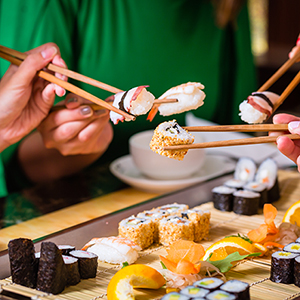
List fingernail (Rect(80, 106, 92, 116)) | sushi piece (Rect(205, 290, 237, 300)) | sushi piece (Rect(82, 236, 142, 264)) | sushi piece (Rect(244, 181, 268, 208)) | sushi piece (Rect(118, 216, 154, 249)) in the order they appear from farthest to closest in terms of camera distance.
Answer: sushi piece (Rect(244, 181, 268, 208)) → fingernail (Rect(80, 106, 92, 116)) → sushi piece (Rect(118, 216, 154, 249)) → sushi piece (Rect(82, 236, 142, 264)) → sushi piece (Rect(205, 290, 237, 300))

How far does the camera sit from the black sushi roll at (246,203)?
5.51 feet

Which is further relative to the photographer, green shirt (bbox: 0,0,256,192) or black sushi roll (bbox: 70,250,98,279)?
green shirt (bbox: 0,0,256,192)

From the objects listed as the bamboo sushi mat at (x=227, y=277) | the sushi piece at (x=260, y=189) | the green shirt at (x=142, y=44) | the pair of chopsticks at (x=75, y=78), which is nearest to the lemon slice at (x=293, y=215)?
the bamboo sushi mat at (x=227, y=277)

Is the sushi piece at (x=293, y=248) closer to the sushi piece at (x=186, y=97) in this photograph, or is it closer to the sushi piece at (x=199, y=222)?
the sushi piece at (x=199, y=222)

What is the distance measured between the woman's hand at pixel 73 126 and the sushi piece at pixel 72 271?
668mm

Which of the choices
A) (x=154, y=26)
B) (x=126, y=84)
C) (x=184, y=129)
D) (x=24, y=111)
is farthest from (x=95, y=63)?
(x=184, y=129)

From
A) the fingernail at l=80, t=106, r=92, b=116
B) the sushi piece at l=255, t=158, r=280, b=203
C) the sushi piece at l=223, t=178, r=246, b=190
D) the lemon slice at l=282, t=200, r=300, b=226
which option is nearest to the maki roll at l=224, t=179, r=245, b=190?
the sushi piece at l=223, t=178, r=246, b=190

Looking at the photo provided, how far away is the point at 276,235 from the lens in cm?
141

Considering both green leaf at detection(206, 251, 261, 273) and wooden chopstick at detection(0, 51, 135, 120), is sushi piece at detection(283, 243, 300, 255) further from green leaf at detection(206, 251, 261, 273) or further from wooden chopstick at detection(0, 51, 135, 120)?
wooden chopstick at detection(0, 51, 135, 120)

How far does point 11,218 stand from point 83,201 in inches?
12.5

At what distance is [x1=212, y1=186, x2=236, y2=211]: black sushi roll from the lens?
5.66 ft

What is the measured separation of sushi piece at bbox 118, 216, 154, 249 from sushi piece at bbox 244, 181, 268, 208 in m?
0.54

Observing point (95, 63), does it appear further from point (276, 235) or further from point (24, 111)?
point (276, 235)

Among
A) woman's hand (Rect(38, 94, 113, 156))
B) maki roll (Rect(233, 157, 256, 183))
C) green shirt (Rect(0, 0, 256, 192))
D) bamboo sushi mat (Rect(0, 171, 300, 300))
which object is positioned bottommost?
bamboo sushi mat (Rect(0, 171, 300, 300))
